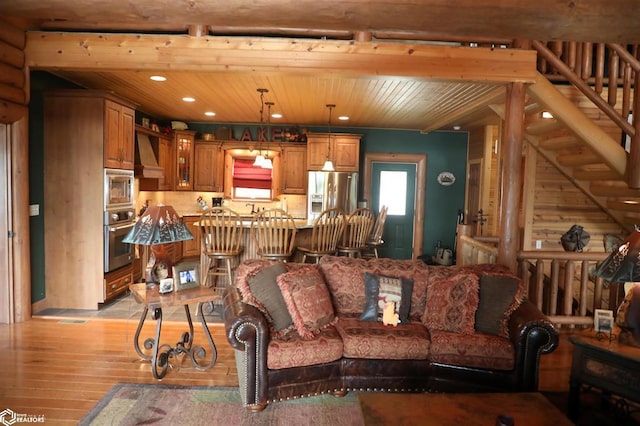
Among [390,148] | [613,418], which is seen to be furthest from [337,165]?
[613,418]

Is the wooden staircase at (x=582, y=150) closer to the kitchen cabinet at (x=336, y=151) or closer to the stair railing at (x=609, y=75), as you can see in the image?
the stair railing at (x=609, y=75)

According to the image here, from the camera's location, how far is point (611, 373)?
7.90 feet

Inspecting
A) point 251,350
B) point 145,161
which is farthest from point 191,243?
point 251,350

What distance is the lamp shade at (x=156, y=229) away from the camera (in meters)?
3.00

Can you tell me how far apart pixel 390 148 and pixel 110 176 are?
16.9 ft

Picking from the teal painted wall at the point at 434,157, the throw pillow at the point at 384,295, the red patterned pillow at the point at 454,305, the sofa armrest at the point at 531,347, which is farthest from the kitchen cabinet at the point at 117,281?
the sofa armrest at the point at 531,347

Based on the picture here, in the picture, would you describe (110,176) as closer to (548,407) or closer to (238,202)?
(238,202)

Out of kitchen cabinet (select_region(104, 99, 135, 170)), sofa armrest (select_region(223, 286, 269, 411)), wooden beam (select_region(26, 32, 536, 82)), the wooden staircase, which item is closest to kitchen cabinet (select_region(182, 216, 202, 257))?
kitchen cabinet (select_region(104, 99, 135, 170))

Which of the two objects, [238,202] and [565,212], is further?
[238,202]

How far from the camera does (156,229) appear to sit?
302cm

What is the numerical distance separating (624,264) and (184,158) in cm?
705

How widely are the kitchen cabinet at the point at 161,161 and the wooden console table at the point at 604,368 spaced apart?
6.15 meters

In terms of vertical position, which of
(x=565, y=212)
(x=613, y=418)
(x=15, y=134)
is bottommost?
(x=613, y=418)

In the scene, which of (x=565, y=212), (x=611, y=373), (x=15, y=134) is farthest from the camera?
(x=565, y=212)
